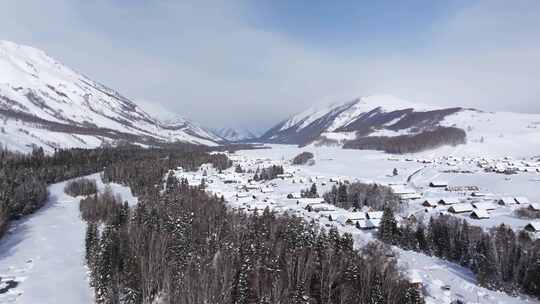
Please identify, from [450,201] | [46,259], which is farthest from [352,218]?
[46,259]

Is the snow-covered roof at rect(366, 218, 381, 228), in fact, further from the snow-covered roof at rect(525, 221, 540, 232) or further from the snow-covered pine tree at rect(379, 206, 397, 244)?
the snow-covered roof at rect(525, 221, 540, 232)

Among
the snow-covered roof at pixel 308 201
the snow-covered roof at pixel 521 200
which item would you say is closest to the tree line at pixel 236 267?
the snow-covered roof at pixel 308 201

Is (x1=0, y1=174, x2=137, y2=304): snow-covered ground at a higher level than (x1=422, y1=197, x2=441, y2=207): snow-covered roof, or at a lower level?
lower

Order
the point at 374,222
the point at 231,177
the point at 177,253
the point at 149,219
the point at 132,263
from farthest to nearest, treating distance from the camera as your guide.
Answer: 1. the point at 231,177
2. the point at 374,222
3. the point at 149,219
4. the point at 177,253
5. the point at 132,263

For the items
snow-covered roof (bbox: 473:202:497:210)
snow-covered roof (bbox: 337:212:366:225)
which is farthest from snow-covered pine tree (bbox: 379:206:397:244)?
snow-covered roof (bbox: 473:202:497:210)

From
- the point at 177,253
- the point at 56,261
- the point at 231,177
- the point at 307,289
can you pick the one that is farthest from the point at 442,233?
the point at 231,177

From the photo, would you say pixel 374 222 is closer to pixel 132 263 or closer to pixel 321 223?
pixel 321 223

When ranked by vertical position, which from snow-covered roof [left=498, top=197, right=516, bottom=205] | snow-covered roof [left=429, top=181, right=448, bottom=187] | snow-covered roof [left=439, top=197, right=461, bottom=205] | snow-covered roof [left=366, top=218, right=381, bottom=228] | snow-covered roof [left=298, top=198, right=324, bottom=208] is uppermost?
snow-covered roof [left=429, top=181, right=448, bottom=187]
